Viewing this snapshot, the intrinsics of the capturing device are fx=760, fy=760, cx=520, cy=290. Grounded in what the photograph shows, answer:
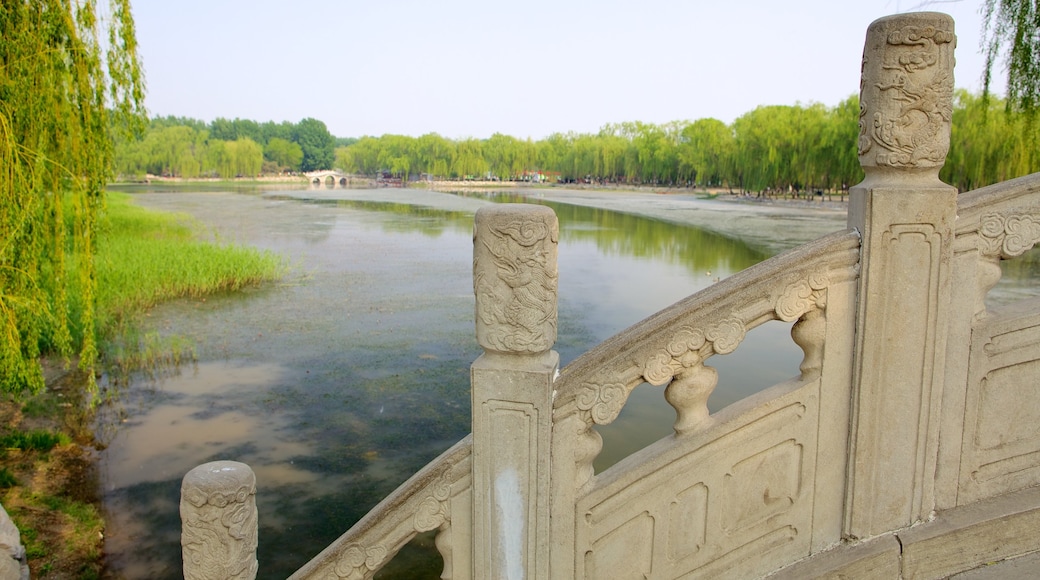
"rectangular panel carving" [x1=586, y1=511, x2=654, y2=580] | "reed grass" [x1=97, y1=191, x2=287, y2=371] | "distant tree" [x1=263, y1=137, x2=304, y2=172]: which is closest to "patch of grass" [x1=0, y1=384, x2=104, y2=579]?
"reed grass" [x1=97, y1=191, x2=287, y2=371]

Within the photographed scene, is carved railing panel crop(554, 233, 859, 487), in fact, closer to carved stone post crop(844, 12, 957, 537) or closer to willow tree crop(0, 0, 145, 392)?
carved stone post crop(844, 12, 957, 537)

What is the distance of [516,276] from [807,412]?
3.23ft

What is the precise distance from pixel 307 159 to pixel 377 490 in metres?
124

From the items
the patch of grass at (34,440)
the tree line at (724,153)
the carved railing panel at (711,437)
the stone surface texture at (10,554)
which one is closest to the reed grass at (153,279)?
the patch of grass at (34,440)

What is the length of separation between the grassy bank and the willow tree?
0.52 m

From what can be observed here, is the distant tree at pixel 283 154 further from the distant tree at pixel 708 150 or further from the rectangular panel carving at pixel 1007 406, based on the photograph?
the rectangular panel carving at pixel 1007 406

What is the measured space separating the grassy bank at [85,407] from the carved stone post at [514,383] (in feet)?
13.7

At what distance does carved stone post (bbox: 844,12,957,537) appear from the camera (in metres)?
2.10

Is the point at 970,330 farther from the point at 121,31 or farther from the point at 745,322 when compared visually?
the point at 121,31

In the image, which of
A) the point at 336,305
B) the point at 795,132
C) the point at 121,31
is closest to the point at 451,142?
the point at 795,132

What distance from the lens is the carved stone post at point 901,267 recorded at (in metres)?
2.10

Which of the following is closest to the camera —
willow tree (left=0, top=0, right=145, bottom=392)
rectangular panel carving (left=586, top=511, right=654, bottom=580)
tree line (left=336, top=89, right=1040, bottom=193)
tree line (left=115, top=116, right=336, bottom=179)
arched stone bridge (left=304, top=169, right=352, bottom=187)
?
rectangular panel carving (left=586, top=511, right=654, bottom=580)

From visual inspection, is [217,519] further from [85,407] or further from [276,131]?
[276,131]

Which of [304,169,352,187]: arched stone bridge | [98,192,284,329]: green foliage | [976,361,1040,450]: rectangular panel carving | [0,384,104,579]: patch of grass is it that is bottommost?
[0,384,104,579]: patch of grass
